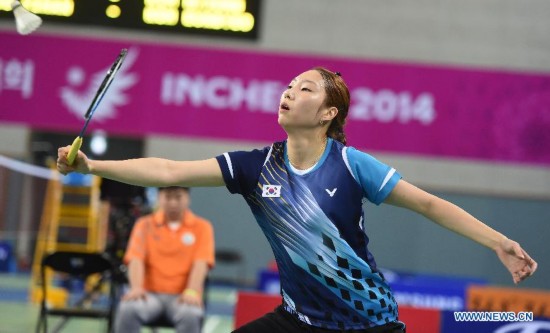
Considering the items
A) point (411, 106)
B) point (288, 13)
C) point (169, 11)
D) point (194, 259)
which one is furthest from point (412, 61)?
point (194, 259)

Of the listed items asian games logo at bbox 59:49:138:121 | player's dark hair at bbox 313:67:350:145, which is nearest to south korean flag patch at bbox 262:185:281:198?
player's dark hair at bbox 313:67:350:145

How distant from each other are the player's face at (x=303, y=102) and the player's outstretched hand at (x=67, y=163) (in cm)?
76

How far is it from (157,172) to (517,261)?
1349 mm

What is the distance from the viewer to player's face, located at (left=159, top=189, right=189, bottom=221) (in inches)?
260

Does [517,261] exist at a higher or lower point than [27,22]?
lower

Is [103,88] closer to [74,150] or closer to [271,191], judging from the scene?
[74,150]

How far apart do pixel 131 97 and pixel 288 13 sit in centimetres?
255

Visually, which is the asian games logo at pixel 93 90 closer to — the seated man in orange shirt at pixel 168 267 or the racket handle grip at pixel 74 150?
the seated man in orange shirt at pixel 168 267

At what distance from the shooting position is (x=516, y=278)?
133 inches

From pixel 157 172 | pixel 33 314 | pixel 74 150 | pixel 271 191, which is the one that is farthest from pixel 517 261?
pixel 33 314

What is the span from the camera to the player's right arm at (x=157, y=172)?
3.51 m

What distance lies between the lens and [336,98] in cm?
384

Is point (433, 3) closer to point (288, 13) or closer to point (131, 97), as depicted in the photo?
point (288, 13)

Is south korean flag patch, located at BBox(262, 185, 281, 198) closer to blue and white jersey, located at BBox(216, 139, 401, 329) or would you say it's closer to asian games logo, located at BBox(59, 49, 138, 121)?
blue and white jersey, located at BBox(216, 139, 401, 329)
